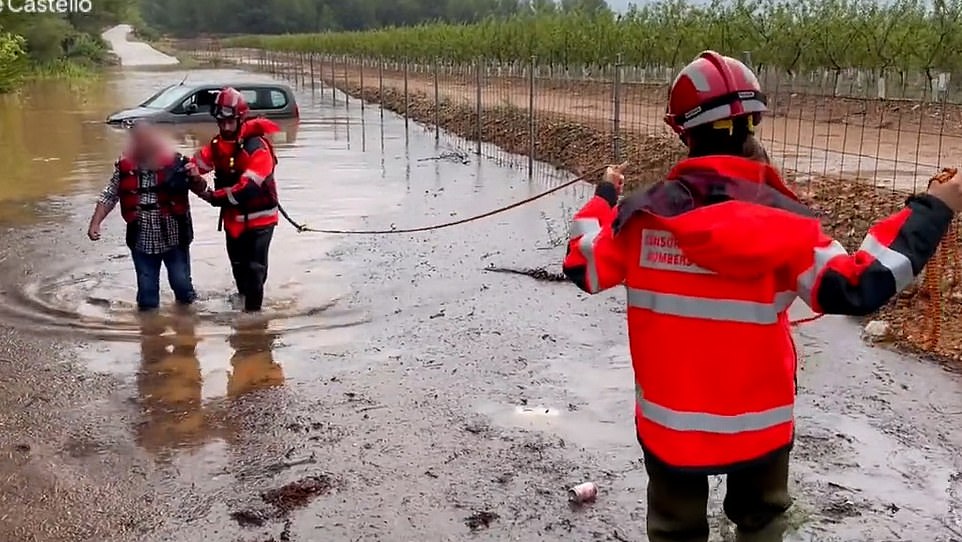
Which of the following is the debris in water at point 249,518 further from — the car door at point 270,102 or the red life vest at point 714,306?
the car door at point 270,102

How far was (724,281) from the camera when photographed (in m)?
2.53

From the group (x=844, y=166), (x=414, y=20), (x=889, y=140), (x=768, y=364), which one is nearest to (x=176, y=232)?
(x=768, y=364)

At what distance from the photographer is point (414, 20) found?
442 feet

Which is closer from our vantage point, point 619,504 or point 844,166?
point 619,504

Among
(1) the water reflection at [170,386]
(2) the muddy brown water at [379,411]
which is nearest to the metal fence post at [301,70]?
(2) the muddy brown water at [379,411]

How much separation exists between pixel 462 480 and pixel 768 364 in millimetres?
2153

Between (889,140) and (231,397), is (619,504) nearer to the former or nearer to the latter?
(231,397)

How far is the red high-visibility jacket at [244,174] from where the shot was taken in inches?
274

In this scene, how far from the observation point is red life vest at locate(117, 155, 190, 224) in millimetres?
7117

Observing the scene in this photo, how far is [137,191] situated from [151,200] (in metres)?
0.11

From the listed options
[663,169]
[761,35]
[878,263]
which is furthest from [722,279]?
[761,35]

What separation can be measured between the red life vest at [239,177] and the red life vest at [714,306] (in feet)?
15.7

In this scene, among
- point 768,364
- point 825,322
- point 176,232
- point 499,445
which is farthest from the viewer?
point 176,232
